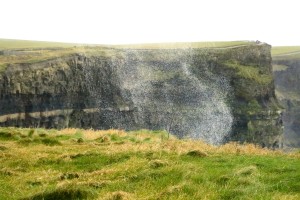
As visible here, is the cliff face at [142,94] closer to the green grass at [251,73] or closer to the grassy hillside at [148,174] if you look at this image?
the green grass at [251,73]

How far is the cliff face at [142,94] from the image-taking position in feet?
341

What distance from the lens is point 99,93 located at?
383 ft

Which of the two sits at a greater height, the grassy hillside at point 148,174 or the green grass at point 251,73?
the grassy hillside at point 148,174

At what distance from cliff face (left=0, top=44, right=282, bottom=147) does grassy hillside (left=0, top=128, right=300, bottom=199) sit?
263ft

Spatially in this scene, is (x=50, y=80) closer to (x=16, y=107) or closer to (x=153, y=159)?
(x=16, y=107)

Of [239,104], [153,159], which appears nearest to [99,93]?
[239,104]

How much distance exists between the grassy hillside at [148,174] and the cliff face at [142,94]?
263 feet

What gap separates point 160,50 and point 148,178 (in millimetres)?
106169

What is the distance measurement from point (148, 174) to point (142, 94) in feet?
338

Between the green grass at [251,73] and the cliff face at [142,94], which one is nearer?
the cliff face at [142,94]

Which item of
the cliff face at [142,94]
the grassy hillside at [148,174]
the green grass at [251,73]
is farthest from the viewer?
the green grass at [251,73]

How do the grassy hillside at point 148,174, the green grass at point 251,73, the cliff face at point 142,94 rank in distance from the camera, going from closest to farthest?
the grassy hillside at point 148,174, the cliff face at point 142,94, the green grass at point 251,73

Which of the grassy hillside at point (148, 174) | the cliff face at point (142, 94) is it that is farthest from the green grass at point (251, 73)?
the grassy hillside at point (148, 174)

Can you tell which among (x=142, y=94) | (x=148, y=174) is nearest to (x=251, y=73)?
(x=142, y=94)
